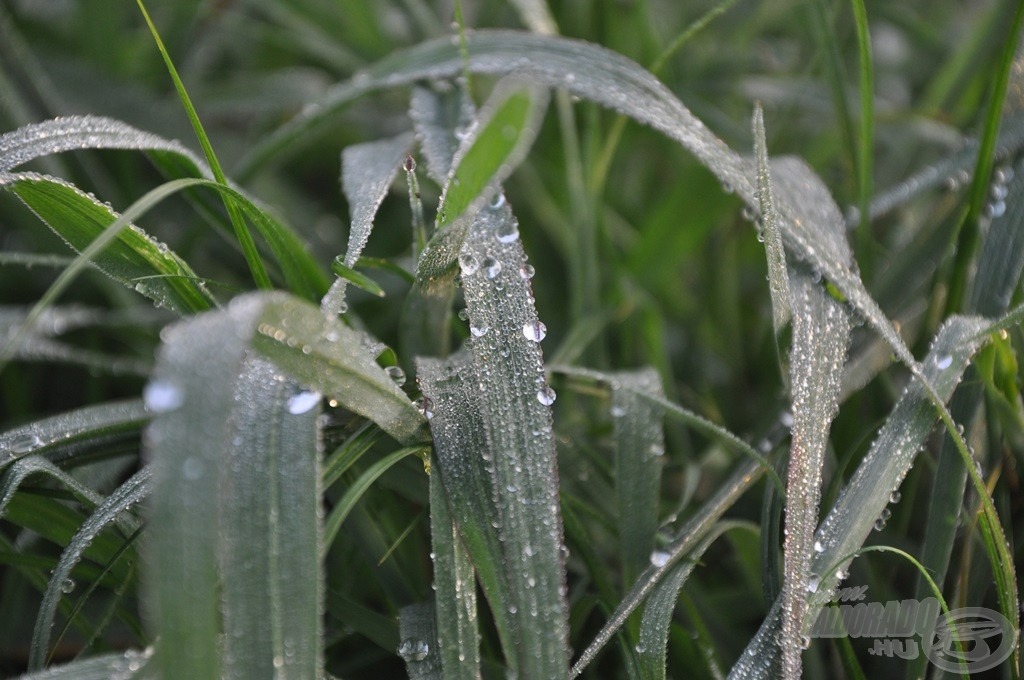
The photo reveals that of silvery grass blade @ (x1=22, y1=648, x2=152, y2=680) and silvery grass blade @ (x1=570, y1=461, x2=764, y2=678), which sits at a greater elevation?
silvery grass blade @ (x1=570, y1=461, x2=764, y2=678)

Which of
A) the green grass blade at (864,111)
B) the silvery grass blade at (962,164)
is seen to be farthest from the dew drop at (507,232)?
the silvery grass blade at (962,164)

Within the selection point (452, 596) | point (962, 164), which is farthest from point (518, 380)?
point (962, 164)

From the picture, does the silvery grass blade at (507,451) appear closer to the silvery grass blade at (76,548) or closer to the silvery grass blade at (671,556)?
Result: the silvery grass blade at (671,556)

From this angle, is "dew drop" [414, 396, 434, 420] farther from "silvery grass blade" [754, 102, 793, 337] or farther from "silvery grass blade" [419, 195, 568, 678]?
"silvery grass blade" [754, 102, 793, 337]

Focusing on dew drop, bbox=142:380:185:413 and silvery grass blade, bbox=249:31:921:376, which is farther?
silvery grass blade, bbox=249:31:921:376

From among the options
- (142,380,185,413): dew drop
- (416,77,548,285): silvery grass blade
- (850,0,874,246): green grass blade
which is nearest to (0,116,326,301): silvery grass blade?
(416,77,548,285): silvery grass blade

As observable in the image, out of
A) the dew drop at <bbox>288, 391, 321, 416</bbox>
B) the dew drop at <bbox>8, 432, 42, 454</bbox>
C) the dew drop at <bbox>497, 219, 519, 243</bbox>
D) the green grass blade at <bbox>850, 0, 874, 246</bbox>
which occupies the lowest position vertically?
the dew drop at <bbox>288, 391, 321, 416</bbox>

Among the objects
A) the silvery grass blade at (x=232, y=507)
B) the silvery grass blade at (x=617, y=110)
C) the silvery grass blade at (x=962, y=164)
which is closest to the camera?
the silvery grass blade at (x=232, y=507)

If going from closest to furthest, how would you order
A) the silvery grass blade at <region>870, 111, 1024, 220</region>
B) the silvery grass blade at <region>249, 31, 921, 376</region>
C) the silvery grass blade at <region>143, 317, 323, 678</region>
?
the silvery grass blade at <region>143, 317, 323, 678</region> → the silvery grass blade at <region>249, 31, 921, 376</region> → the silvery grass blade at <region>870, 111, 1024, 220</region>
